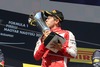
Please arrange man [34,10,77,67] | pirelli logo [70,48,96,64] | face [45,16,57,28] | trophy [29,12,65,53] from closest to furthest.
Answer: trophy [29,12,65,53], man [34,10,77,67], face [45,16,57,28], pirelli logo [70,48,96,64]

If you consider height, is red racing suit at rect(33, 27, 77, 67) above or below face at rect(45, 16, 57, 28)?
below

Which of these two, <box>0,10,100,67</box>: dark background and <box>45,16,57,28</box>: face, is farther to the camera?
<box>0,10,100,67</box>: dark background

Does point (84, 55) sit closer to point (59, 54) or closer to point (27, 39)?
point (27, 39)

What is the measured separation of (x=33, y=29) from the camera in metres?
5.14

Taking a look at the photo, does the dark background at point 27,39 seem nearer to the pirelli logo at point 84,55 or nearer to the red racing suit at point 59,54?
the pirelli logo at point 84,55

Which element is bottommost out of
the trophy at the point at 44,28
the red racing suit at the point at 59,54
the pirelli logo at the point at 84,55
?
the pirelli logo at the point at 84,55

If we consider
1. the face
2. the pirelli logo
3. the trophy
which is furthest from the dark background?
the trophy

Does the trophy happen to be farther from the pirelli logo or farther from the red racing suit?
the pirelli logo

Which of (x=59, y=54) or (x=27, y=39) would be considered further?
(x=27, y=39)

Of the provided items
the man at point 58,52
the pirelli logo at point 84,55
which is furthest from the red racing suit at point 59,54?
the pirelli logo at point 84,55

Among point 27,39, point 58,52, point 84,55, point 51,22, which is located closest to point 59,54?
point 58,52

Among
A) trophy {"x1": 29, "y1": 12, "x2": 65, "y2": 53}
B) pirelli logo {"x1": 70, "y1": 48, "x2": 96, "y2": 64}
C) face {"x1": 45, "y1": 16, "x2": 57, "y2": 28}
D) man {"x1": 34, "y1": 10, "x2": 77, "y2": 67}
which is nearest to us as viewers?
trophy {"x1": 29, "y1": 12, "x2": 65, "y2": 53}

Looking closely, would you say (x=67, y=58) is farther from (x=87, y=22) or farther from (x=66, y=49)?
(x=87, y=22)

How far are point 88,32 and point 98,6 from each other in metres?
0.31
